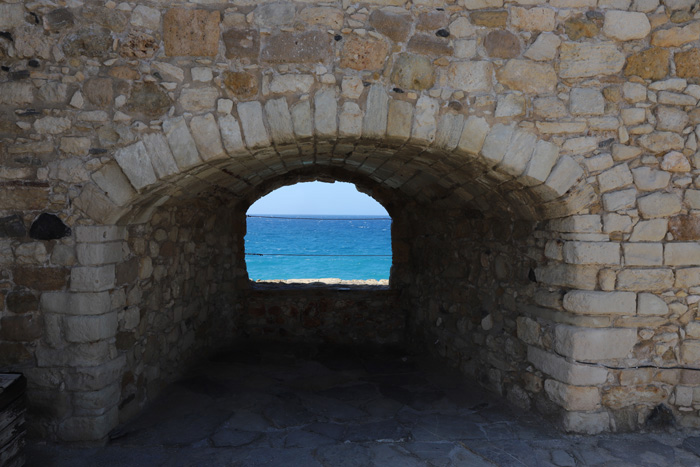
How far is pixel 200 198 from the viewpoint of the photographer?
170 inches

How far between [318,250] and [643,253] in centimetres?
3034

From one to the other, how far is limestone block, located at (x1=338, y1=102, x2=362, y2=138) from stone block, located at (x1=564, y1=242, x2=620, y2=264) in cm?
156

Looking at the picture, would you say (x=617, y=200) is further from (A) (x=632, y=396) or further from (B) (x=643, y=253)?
(A) (x=632, y=396)

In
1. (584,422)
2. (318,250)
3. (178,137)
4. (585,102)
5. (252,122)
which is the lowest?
(318,250)

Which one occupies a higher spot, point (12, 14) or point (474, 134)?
point (12, 14)

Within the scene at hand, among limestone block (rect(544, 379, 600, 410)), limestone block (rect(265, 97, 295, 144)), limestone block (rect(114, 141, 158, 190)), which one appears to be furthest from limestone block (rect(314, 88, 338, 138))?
limestone block (rect(544, 379, 600, 410))

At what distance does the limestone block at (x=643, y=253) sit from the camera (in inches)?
120

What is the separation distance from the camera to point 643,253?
121 inches

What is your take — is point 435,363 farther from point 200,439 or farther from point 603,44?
point 603,44

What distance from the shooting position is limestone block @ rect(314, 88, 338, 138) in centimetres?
289

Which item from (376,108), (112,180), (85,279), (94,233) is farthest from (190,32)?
(85,279)

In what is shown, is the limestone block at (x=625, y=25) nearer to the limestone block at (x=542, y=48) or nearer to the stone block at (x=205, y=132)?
the limestone block at (x=542, y=48)

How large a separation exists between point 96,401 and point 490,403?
273 centimetres

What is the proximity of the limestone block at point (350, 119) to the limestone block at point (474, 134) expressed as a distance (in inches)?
25.1
